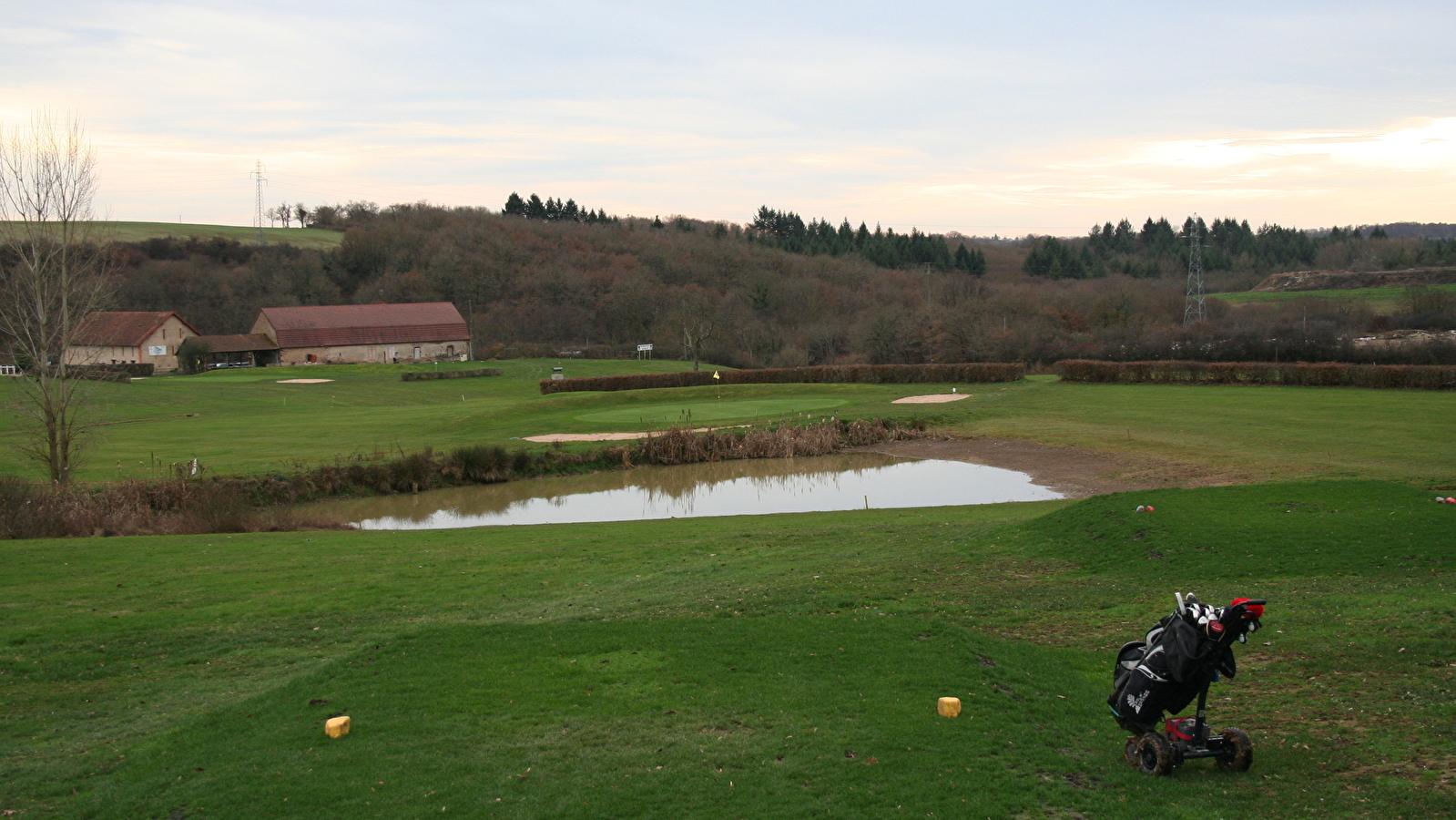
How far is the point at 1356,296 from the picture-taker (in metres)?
95.6

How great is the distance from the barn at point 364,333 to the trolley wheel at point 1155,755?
275ft

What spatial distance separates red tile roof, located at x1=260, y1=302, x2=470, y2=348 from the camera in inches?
3393

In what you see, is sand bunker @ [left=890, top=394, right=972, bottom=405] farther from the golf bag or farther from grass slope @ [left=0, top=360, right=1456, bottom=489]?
the golf bag

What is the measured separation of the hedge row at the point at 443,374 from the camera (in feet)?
228

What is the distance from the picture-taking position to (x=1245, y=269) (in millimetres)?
137000

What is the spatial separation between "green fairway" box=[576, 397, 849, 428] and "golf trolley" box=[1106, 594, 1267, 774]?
3661cm

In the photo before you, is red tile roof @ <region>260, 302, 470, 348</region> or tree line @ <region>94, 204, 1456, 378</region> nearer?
tree line @ <region>94, 204, 1456, 378</region>

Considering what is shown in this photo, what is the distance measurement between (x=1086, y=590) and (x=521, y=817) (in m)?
9.25

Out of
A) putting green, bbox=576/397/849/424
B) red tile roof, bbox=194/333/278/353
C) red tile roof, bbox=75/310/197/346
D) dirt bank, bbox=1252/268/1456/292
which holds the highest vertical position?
dirt bank, bbox=1252/268/1456/292

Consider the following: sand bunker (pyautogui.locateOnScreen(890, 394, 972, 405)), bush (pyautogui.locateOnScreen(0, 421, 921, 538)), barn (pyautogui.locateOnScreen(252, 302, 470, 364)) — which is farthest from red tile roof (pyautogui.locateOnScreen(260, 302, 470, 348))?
bush (pyautogui.locateOnScreen(0, 421, 921, 538))

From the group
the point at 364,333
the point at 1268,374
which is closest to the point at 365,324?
the point at 364,333

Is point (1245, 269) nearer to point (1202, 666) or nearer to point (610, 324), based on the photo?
point (610, 324)

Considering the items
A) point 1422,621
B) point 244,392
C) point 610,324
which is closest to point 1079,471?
point 1422,621

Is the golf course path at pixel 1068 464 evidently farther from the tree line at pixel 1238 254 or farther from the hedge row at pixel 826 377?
the tree line at pixel 1238 254
